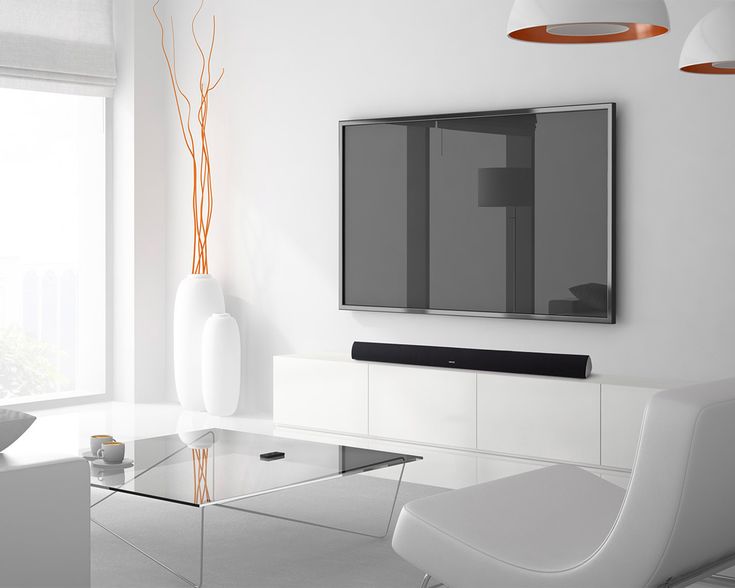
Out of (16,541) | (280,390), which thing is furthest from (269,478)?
(280,390)

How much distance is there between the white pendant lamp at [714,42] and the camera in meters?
2.76

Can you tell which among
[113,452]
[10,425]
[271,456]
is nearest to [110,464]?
[113,452]

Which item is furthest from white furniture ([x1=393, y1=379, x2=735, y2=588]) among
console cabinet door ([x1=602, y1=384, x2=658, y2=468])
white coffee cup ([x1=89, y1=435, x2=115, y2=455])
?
console cabinet door ([x1=602, y1=384, x2=658, y2=468])

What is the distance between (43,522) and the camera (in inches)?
94.7

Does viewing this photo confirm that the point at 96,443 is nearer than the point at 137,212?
Yes

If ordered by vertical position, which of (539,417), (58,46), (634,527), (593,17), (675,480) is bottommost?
(539,417)

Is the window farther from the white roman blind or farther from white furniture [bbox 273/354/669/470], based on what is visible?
white furniture [bbox 273/354/669/470]

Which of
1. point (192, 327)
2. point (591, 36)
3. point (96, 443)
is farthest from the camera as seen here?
point (192, 327)

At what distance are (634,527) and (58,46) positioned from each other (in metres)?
5.23

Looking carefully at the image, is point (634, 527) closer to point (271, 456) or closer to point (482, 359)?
point (271, 456)

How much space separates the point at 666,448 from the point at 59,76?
5.19m

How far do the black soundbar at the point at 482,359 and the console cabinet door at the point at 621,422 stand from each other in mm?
212

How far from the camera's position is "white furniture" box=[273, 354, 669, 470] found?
14.0 feet

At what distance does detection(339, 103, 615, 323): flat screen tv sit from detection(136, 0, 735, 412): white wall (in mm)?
104
